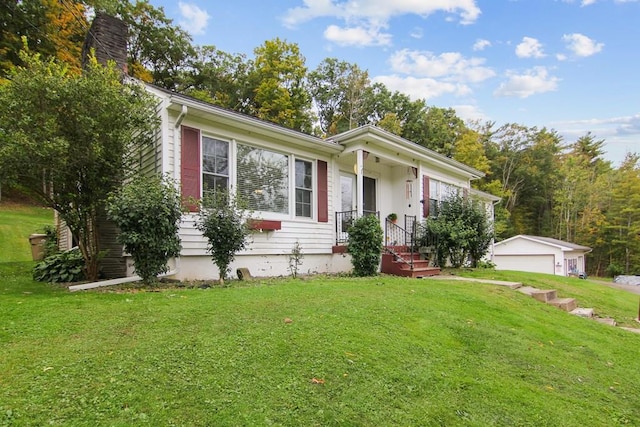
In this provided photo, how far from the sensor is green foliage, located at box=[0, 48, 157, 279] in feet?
18.0

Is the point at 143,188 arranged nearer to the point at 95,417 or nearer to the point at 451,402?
the point at 95,417

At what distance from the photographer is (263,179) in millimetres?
8172

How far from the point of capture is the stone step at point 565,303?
269 inches

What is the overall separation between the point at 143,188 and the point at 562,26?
14.2 metres

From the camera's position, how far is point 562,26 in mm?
12453

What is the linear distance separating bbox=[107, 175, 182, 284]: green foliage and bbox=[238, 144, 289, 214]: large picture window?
201cm

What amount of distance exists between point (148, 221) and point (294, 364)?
12.2ft

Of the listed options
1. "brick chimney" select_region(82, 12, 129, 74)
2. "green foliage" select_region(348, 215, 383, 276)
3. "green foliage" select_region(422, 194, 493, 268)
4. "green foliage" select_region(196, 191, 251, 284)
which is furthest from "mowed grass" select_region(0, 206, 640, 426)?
"brick chimney" select_region(82, 12, 129, 74)

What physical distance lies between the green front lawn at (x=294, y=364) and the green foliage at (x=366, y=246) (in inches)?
128

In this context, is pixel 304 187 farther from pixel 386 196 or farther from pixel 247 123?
pixel 386 196

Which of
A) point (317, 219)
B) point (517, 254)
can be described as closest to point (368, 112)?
point (517, 254)

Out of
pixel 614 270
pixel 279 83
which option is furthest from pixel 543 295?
pixel 614 270

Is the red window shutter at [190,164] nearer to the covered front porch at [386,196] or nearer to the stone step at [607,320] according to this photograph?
the covered front porch at [386,196]

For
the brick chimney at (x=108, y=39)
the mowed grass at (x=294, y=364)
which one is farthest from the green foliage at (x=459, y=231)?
the brick chimney at (x=108, y=39)
